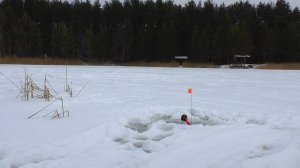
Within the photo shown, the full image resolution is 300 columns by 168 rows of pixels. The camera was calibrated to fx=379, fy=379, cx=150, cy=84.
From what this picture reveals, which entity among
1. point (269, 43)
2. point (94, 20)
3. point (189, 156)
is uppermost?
point (94, 20)

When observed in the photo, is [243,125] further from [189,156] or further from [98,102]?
[98,102]

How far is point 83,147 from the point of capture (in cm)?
408

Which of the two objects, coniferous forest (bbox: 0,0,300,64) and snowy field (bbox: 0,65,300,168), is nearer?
snowy field (bbox: 0,65,300,168)

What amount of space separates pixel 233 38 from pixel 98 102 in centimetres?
3411

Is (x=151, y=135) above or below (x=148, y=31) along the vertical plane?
below

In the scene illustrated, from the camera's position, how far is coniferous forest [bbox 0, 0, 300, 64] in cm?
4159

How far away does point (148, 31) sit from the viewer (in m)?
45.8

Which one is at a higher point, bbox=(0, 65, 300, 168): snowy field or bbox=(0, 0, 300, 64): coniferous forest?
bbox=(0, 0, 300, 64): coniferous forest

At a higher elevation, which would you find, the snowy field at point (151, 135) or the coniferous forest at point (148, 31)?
the coniferous forest at point (148, 31)

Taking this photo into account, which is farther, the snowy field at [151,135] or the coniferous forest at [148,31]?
the coniferous forest at [148,31]

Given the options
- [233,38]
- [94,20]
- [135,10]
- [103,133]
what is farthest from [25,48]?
[103,133]

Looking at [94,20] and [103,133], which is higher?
[94,20]

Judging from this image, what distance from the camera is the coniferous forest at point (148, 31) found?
41.6 m

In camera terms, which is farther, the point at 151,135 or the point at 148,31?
the point at 148,31
